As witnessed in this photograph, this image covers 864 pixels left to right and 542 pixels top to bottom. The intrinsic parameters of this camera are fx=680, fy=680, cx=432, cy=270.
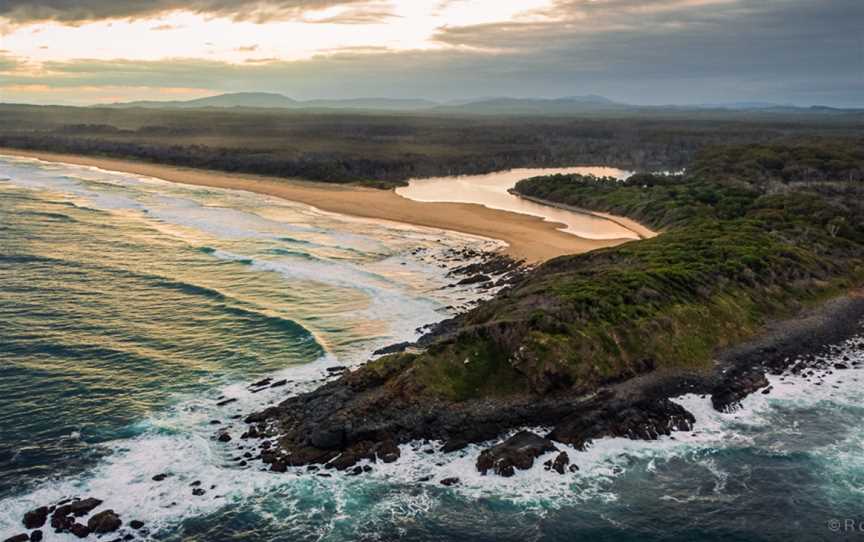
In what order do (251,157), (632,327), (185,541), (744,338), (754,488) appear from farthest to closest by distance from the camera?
(251,157) → (744,338) → (632,327) → (754,488) → (185,541)

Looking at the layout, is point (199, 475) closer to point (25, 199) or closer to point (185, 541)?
point (185, 541)

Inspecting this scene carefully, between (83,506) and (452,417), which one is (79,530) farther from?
(452,417)

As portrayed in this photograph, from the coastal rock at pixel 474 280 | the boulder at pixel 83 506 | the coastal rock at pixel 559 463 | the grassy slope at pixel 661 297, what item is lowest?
the boulder at pixel 83 506

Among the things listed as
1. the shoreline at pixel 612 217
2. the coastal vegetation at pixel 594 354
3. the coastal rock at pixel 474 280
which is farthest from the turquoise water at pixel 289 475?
the shoreline at pixel 612 217

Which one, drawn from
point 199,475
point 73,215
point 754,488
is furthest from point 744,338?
point 73,215

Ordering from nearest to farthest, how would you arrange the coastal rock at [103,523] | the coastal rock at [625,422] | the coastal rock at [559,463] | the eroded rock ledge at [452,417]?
1. the coastal rock at [103,523]
2. the coastal rock at [559,463]
3. the eroded rock ledge at [452,417]
4. the coastal rock at [625,422]

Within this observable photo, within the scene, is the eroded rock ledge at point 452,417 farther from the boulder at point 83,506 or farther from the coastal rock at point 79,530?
the coastal rock at point 79,530
